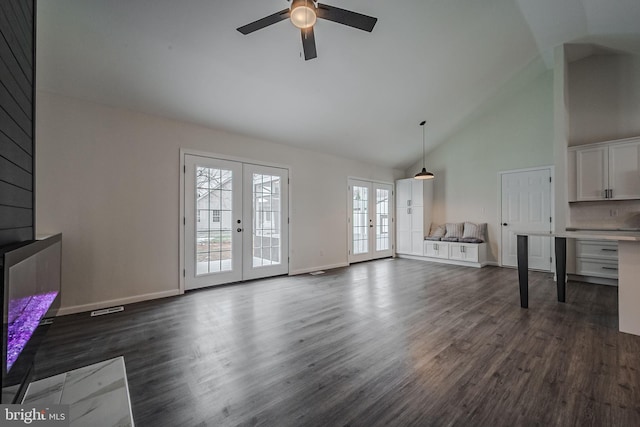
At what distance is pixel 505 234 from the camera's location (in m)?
5.82

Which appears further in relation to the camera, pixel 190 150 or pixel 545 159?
pixel 545 159

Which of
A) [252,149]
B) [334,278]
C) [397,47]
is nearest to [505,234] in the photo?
[334,278]

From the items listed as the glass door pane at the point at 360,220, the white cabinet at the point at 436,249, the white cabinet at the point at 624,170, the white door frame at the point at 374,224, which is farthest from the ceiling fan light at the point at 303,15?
the white cabinet at the point at 436,249

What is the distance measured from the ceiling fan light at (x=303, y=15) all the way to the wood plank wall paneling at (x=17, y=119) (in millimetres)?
1581

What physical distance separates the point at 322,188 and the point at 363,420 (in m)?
4.61

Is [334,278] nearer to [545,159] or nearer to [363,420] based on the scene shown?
[363,420]

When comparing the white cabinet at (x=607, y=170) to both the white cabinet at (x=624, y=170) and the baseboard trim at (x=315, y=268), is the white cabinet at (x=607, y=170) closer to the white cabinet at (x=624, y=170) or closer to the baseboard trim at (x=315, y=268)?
the white cabinet at (x=624, y=170)

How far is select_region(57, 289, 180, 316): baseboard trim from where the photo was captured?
3.04 metres

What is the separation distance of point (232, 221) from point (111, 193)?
1.63 meters

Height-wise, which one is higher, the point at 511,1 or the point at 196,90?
the point at 511,1

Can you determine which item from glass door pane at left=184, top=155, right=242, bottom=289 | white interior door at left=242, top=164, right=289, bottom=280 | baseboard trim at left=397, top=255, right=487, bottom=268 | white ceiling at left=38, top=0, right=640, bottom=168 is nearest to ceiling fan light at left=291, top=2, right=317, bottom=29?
white ceiling at left=38, top=0, right=640, bottom=168

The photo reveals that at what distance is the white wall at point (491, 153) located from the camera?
5395 mm

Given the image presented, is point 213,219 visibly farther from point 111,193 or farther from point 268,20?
point 268,20

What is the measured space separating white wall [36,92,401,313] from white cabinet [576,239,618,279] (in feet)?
20.5
